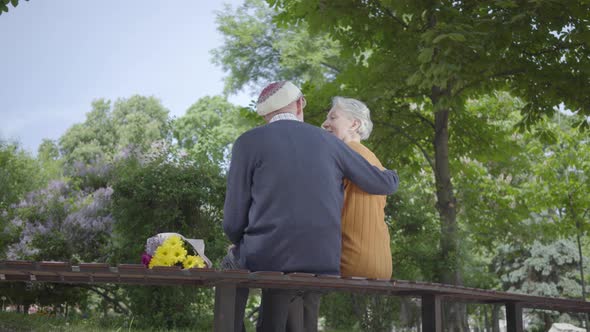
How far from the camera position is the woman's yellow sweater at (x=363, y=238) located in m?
2.89

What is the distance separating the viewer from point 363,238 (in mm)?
2891

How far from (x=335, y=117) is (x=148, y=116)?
37.9 meters

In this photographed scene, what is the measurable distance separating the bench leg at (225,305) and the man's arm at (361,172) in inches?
29.9

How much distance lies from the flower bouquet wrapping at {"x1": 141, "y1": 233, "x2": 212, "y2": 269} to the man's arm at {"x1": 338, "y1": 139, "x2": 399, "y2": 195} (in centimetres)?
78

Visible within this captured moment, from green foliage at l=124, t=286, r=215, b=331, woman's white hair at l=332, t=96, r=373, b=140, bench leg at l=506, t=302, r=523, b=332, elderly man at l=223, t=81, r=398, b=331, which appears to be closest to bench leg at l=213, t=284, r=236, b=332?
elderly man at l=223, t=81, r=398, b=331

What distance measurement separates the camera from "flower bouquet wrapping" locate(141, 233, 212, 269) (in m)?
2.97

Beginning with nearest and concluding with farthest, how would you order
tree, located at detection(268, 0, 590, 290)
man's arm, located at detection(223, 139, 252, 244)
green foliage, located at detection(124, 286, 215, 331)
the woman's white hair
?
man's arm, located at detection(223, 139, 252, 244) < the woman's white hair < tree, located at detection(268, 0, 590, 290) < green foliage, located at detection(124, 286, 215, 331)

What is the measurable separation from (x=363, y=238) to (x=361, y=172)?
12.3 inches

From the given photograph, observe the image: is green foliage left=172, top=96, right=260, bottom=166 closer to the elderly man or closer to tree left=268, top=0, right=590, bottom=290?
tree left=268, top=0, right=590, bottom=290

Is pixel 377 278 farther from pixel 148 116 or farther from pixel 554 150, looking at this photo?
pixel 148 116

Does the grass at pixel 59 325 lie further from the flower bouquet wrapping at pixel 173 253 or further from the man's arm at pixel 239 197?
the man's arm at pixel 239 197

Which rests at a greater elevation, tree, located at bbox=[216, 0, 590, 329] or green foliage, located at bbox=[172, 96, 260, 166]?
green foliage, located at bbox=[172, 96, 260, 166]

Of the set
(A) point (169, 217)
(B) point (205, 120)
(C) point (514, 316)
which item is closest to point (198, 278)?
(C) point (514, 316)

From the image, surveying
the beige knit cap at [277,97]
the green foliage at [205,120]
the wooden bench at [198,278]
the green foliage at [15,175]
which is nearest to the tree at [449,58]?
the beige knit cap at [277,97]
